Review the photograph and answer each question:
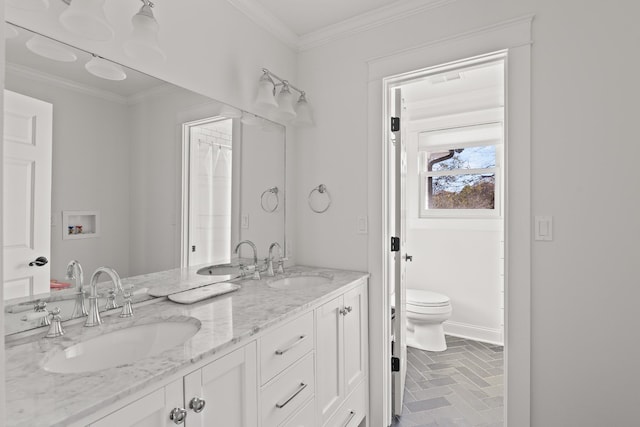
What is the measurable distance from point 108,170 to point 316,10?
5.01ft

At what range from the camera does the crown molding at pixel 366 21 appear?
1921mm

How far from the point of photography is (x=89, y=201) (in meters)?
1.28

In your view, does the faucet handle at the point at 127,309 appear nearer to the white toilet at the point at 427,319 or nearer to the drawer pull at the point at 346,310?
the drawer pull at the point at 346,310

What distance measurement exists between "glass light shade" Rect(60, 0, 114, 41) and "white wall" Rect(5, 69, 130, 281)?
0.21m

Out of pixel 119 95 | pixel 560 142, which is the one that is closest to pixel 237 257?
pixel 119 95

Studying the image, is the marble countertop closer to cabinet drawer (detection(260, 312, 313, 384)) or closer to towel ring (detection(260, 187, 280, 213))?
cabinet drawer (detection(260, 312, 313, 384))

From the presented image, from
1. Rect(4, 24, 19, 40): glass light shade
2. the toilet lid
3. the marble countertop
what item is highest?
Rect(4, 24, 19, 40): glass light shade

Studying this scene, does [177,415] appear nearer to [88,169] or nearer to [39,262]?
[39,262]

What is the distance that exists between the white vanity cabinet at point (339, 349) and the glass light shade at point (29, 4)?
1515 mm

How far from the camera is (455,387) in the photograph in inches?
94.6

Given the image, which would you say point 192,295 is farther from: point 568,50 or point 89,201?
point 568,50

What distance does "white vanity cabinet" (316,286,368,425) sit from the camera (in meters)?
1.60

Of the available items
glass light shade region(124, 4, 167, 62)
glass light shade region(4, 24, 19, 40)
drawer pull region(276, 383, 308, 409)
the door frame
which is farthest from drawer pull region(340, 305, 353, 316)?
glass light shade region(4, 24, 19, 40)

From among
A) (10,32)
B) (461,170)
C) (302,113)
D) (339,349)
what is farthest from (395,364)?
(10,32)
